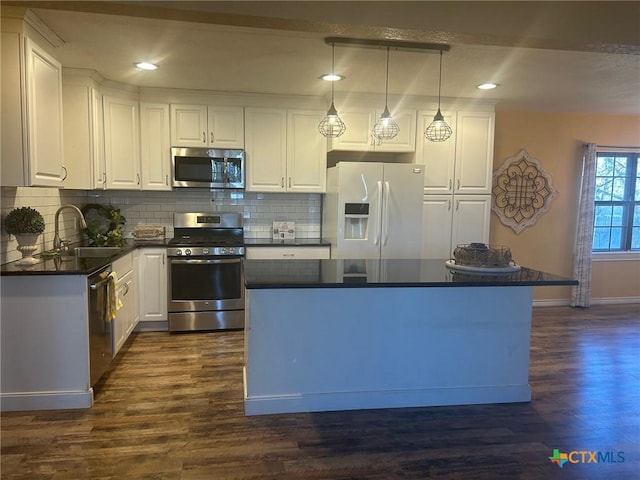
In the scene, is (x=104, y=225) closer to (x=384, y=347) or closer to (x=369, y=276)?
(x=369, y=276)

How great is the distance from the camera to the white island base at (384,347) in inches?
110

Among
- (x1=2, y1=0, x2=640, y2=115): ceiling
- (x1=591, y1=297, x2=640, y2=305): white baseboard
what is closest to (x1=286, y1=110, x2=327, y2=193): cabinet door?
(x1=2, y1=0, x2=640, y2=115): ceiling

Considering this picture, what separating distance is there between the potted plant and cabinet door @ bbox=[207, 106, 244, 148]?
6.44ft

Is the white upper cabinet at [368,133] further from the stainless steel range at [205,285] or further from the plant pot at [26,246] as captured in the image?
the plant pot at [26,246]

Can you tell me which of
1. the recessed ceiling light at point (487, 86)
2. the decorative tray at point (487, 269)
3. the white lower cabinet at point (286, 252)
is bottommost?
the white lower cabinet at point (286, 252)

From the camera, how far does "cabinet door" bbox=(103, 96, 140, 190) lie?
4258 mm

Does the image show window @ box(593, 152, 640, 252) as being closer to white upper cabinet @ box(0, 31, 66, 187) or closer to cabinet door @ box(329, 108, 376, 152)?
cabinet door @ box(329, 108, 376, 152)

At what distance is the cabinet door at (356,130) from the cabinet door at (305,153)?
24 centimetres

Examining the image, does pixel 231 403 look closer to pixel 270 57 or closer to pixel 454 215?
pixel 270 57

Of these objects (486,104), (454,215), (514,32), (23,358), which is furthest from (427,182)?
(23,358)

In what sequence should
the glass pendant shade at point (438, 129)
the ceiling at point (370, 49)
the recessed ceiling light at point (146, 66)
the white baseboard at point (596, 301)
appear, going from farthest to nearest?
1. the white baseboard at point (596, 301)
2. the recessed ceiling light at point (146, 66)
3. the glass pendant shade at point (438, 129)
4. the ceiling at point (370, 49)

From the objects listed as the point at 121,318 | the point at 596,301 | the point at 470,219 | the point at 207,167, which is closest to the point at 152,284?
the point at 121,318

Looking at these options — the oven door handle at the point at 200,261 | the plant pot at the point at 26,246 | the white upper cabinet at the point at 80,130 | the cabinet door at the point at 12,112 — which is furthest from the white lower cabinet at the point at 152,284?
the cabinet door at the point at 12,112

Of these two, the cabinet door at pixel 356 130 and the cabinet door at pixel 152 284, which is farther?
the cabinet door at pixel 356 130
